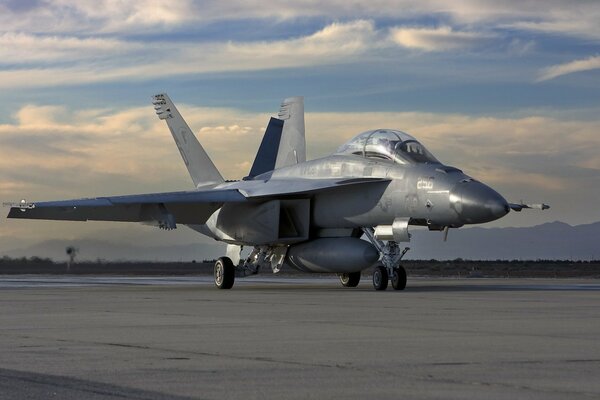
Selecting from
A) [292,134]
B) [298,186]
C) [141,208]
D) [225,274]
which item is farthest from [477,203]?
[292,134]

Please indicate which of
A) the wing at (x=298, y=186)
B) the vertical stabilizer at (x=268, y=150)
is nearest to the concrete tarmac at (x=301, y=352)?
the wing at (x=298, y=186)

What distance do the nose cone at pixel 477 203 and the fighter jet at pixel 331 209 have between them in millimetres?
20

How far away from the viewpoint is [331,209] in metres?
25.1

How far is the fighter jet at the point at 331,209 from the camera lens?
22359 millimetres

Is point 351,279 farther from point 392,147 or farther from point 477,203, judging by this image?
point 477,203

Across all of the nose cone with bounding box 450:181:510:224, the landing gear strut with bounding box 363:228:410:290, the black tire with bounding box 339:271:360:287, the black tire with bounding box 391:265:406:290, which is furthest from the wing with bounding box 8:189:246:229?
the nose cone with bounding box 450:181:510:224

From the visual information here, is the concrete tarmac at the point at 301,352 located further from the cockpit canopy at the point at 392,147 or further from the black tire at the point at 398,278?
the cockpit canopy at the point at 392,147

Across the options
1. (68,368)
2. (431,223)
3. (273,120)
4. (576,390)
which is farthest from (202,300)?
(273,120)

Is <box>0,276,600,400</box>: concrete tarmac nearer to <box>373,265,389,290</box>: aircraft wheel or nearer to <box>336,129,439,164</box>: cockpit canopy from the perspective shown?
<box>373,265,389,290</box>: aircraft wheel

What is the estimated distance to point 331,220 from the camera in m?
25.2

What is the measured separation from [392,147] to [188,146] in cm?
1018

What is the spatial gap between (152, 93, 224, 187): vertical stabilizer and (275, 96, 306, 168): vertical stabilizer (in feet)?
6.35

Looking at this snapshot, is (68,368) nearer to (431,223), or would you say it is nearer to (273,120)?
(431,223)

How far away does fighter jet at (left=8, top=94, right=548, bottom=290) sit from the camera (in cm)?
2236
